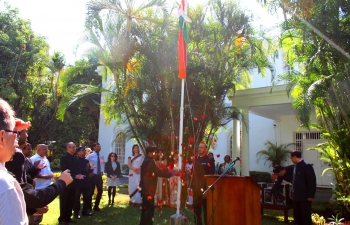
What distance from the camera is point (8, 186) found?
1565 millimetres

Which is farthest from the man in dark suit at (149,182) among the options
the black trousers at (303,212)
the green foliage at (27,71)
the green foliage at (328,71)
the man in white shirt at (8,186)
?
the green foliage at (27,71)

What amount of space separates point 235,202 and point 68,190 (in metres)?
3.93

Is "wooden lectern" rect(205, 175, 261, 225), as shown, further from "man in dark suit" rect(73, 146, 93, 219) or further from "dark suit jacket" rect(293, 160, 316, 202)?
"man in dark suit" rect(73, 146, 93, 219)

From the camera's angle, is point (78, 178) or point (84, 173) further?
point (84, 173)

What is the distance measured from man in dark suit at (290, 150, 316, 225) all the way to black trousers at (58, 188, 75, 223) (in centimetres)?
494

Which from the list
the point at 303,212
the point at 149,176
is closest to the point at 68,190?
the point at 149,176

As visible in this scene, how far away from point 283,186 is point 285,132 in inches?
363

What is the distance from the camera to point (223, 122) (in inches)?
464

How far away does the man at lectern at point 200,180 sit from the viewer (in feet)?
23.4

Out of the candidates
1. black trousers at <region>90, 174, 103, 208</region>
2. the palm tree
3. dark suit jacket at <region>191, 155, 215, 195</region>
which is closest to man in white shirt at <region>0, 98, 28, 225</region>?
dark suit jacket at <region>191, 155, 215, 195</region>

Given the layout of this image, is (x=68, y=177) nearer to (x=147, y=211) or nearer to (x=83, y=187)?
(x=147, y=211)

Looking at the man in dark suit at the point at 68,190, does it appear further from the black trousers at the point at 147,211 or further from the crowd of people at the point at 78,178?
the black trousers at the point at 147,211

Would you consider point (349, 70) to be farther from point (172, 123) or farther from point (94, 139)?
point (94, 139)

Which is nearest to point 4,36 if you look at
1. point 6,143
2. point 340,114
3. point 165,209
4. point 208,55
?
point 208,55
